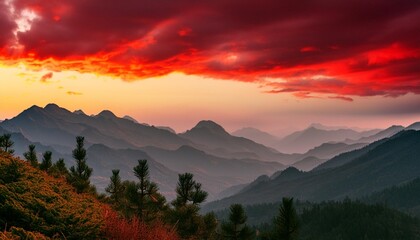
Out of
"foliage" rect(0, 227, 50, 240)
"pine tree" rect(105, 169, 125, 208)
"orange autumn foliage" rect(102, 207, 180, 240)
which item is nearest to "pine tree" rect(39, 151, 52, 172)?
"pine tree" rect(105, 169, 125, 208)

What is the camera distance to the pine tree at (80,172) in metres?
21.3

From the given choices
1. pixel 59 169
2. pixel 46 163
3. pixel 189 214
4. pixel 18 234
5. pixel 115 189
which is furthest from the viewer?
pixel 59 169

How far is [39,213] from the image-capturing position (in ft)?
36.5

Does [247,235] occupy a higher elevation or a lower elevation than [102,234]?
lower

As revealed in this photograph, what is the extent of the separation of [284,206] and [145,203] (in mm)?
8312

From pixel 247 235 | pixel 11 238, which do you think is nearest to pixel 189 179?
pixel 247 235

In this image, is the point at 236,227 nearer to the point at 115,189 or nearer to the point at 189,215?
the point at 189,215

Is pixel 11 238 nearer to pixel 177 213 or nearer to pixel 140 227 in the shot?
pixel 140 227

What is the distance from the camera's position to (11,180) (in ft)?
42.0

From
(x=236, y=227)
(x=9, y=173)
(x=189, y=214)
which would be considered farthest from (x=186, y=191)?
(x=9, y=173)

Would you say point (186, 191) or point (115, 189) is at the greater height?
point (115, 189)

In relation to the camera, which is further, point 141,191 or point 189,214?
point 141,191

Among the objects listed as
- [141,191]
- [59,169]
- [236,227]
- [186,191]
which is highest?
[59,169]

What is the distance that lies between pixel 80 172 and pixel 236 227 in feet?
36.9
